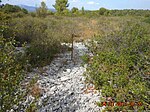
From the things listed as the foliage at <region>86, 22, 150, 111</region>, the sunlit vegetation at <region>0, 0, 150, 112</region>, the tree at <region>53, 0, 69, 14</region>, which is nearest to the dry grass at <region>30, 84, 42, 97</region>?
the sunlit vegetation at <region>0, 0, 150, 112</region>

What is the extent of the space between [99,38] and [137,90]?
560 cm

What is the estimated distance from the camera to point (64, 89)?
7477mm

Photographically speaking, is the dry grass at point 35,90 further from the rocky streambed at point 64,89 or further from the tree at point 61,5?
the tree at point 61,5

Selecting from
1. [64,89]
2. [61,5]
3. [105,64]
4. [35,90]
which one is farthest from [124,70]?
[61,5]

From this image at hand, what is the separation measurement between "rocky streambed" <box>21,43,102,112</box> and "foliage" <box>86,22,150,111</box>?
15.8 inches

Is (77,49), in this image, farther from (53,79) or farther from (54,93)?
(54,93)

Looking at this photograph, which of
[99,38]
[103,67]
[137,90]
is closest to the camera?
[137,90]

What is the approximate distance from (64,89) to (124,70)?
1.80 meters

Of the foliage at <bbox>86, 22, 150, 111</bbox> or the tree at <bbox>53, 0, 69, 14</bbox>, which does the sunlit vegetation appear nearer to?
the foliage at <bbox>86, 22, 150, 111</bbox>

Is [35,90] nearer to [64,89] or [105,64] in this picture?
[64,89]

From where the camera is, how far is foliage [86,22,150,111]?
228 inches

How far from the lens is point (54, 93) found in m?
7.12

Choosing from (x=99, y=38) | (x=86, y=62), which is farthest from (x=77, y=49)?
(x=86, y=62)

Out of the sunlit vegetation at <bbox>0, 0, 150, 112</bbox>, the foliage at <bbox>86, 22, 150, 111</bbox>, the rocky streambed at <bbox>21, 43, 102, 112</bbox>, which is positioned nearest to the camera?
the sunlit vegetation at <bbox>0, 0, 150, 112</bbox>
